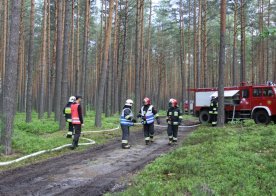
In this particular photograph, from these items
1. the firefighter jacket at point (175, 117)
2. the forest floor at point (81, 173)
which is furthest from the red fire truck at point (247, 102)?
the forest floor at point (81, 173)

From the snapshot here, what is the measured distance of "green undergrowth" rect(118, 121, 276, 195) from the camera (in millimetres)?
5922

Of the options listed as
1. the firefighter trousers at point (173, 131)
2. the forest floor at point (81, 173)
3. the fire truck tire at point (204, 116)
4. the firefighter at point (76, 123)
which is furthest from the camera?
the fire truck tire at point (204, 116)

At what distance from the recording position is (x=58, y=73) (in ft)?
63.1

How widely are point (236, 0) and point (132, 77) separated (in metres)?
25.7

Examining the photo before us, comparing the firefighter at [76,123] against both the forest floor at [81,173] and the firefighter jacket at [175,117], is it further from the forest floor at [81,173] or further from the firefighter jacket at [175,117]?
the firefighter jacket at [175,117]

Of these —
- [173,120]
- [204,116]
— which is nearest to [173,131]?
[173,120]

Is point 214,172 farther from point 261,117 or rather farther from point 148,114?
point 261,117

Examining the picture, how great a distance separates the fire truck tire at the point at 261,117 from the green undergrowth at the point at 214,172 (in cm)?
757

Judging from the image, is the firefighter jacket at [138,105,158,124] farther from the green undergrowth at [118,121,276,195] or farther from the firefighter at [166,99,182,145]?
the green undergrowth at [118,121,276,195]

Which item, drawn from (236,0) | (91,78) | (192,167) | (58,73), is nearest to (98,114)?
(58,73)

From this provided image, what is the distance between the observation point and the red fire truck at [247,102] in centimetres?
1739

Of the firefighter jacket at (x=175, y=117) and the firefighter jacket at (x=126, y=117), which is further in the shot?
the firefighter jacket at (x=175, y=117)

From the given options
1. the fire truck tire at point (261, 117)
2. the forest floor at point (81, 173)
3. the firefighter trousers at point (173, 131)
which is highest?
the fire truck tire at point (261, 117)

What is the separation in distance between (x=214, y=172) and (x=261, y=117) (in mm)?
11894
